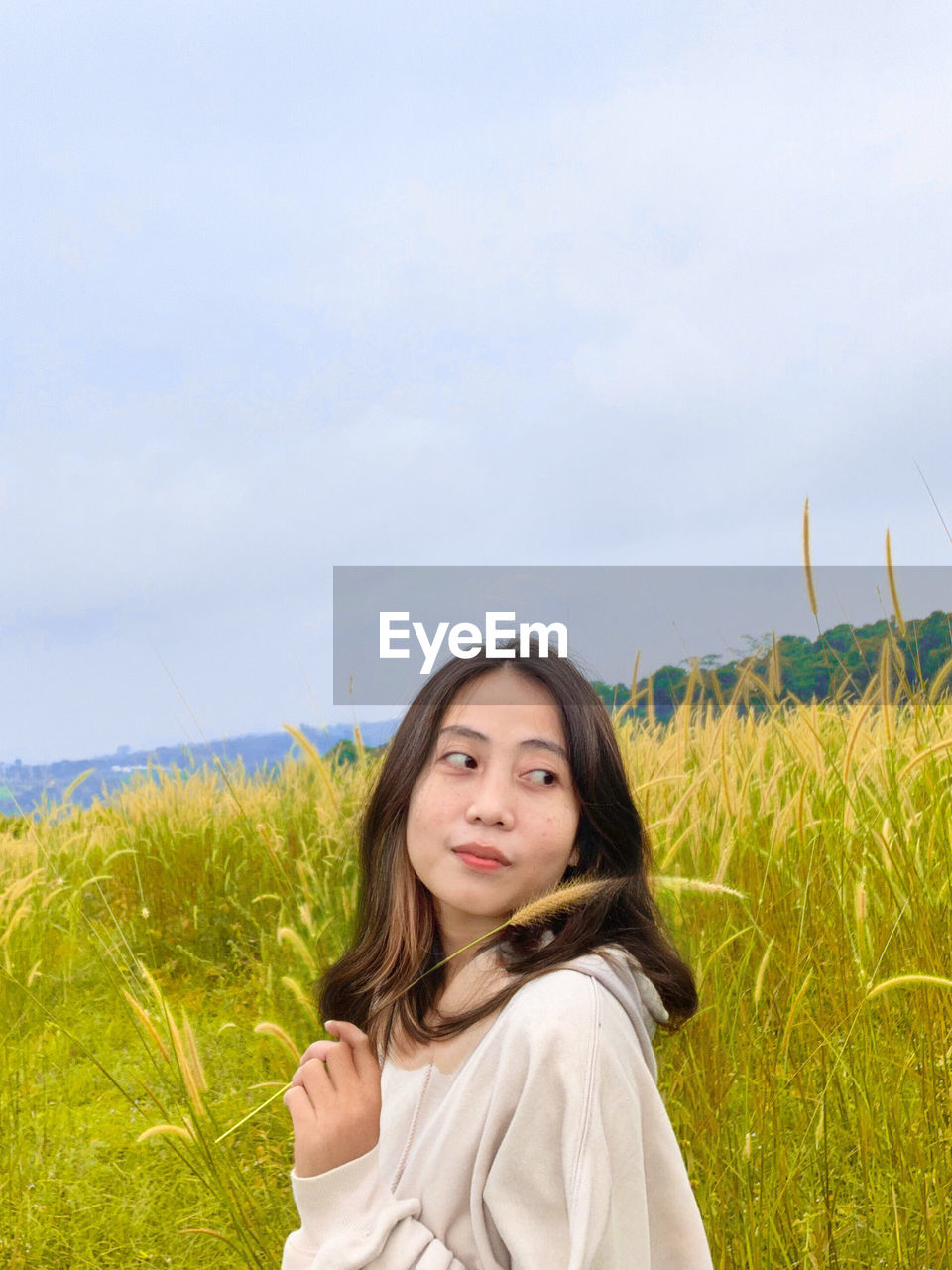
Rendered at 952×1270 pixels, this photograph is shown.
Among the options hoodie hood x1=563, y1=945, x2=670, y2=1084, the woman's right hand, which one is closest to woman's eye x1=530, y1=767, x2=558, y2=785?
hoodie hood x1=563, y1=945, x2=670, y2=1084

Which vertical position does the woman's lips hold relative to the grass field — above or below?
above

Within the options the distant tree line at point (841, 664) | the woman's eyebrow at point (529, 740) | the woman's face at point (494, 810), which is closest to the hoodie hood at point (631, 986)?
the woman's face at point (494, 810)

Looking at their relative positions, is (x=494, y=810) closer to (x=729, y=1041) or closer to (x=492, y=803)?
(x=492, y=803)

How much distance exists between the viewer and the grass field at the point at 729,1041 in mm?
1830

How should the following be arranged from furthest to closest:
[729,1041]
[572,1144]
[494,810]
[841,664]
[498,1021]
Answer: [841,664], [729,1041], [494,810], [498,1021], [572,1144]

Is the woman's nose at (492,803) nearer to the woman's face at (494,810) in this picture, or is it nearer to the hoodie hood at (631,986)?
the woman's face at (494,810)

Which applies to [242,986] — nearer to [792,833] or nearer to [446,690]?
[792,833]

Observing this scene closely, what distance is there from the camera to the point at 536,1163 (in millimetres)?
1127

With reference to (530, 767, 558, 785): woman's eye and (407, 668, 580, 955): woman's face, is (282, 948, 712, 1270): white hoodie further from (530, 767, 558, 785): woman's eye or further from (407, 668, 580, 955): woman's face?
(530, 767, 558, 785): woman's eye

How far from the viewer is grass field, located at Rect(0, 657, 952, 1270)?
6.00ft

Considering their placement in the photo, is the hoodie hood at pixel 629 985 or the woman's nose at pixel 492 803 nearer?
the hoodie hood at pixel 629 985

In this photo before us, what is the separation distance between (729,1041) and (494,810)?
38.2 inches

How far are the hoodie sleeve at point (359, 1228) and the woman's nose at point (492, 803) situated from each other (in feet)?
1.29

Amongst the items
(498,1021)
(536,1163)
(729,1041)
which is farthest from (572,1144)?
(729,1041)
